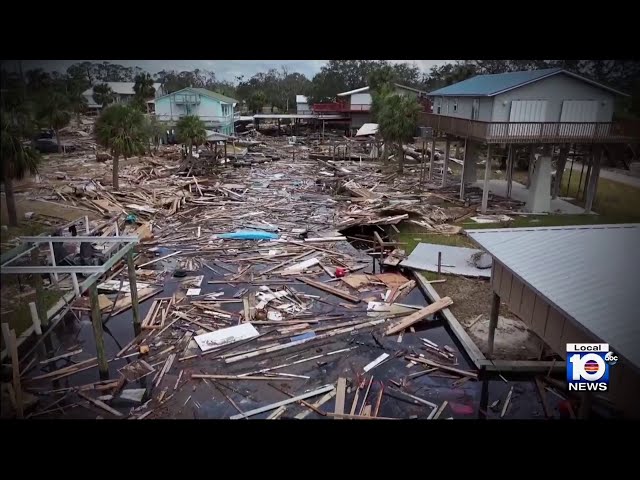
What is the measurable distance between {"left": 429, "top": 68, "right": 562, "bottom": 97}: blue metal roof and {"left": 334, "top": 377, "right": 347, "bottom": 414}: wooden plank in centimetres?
1890

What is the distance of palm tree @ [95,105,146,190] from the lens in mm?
26156

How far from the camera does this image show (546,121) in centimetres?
2247

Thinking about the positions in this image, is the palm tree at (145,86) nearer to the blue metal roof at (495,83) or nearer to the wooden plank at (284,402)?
the blue metal roof at (495,83)

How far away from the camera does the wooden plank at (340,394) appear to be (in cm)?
884

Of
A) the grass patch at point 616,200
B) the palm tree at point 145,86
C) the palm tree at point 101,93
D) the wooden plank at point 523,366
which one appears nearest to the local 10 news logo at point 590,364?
the wooden plank at point 523,366

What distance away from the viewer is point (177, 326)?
1220cm

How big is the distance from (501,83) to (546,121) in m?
3.43

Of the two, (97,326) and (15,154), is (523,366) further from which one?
(15,154)

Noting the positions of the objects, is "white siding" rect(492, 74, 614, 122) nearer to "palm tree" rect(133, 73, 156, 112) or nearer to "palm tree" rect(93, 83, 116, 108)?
"palm tree" rect(133, 73, 156, 112)

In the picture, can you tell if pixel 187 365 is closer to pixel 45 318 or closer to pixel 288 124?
pixel 45 318

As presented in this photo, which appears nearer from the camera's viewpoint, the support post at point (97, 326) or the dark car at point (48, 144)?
the support post at point (97, 326)

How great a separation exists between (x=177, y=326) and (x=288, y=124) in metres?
60.2

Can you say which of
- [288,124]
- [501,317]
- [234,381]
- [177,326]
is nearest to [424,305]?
[501,317]

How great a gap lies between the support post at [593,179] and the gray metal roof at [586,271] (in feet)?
45.0
